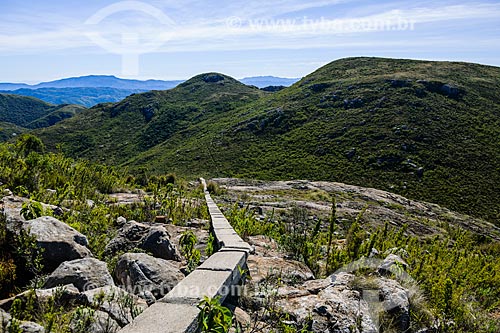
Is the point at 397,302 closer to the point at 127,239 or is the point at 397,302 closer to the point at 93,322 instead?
the point at 93,322

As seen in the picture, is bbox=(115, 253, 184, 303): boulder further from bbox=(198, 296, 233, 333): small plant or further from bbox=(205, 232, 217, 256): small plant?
bbox=(198, 296, 233, 333): small plant

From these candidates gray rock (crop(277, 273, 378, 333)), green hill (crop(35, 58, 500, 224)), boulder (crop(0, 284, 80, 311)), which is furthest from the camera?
green hill (crop(35, 58, 500, 224))

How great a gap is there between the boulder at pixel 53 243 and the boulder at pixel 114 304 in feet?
3.52

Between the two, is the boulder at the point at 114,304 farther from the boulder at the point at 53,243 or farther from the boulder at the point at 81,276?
the boulder at the point at 53,243

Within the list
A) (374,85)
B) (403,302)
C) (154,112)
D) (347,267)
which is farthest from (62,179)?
(154,112)

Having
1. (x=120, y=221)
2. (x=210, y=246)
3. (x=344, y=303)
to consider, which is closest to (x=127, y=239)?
(x=210, y=246)

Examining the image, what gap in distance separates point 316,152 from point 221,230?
5112 cm

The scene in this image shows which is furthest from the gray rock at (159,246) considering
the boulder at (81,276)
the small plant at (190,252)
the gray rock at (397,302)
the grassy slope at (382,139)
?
the grassy slope at (382,139)

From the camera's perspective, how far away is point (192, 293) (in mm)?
2992

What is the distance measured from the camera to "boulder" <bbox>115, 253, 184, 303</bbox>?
3.60 metres

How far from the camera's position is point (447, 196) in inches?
1603

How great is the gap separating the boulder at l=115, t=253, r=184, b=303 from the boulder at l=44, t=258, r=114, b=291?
0.84 ft

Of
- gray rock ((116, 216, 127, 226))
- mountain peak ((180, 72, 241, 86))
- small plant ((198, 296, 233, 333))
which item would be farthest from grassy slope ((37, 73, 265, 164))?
small plant ((198, 296, 233, 333))

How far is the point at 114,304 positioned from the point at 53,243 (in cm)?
148
